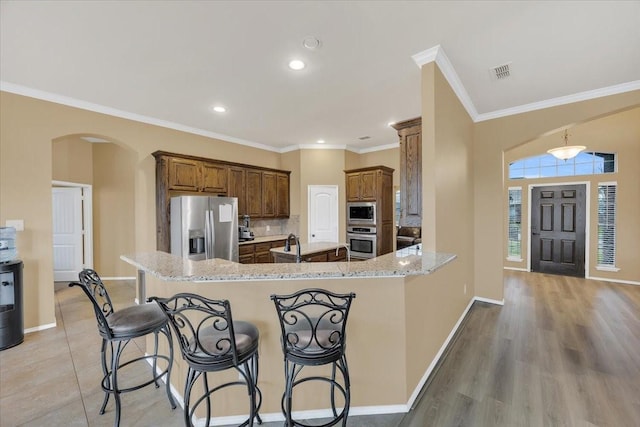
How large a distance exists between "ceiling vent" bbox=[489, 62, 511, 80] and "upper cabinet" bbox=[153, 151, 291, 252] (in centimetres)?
408

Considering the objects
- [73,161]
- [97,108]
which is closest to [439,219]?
[97,108]

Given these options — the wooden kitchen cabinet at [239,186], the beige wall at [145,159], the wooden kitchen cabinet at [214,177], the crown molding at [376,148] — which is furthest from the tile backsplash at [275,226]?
the crown molding at [376,148]

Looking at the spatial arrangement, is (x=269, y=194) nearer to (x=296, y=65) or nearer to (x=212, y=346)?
(x=296, y=65)

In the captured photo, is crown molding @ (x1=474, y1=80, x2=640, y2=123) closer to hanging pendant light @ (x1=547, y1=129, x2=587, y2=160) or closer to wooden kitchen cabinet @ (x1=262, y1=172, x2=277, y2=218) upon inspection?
hanging pendant light @ (x1=547, y1=129, x2=587, y2=160)

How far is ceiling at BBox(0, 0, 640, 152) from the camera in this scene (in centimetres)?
199

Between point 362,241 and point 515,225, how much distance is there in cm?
405

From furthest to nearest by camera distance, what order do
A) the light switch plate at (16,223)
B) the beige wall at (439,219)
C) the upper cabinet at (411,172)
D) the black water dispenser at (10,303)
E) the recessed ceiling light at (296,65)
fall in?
the light switch plate at (16,223)
the upper cabinet at (411,172)
the black water dispenser at (10,303)
the recessed ceiling light at (296,65)
the beige wall at (439,219)

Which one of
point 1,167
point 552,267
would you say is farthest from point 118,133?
point 552,267

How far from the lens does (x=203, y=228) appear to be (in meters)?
4.20

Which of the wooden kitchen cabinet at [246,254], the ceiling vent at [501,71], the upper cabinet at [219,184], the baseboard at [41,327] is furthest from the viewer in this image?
the wooden kitchen cabinet at [246,254]

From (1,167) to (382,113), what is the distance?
4792mm

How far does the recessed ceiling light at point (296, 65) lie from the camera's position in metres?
2.64

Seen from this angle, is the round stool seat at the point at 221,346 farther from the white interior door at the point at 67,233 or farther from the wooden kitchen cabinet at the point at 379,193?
the white interior door at the point at 67,233

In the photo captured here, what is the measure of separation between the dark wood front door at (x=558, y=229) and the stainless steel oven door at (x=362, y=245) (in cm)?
403
